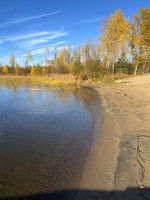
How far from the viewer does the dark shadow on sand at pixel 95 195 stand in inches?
89.6

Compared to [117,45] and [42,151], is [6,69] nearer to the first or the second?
[117,45]

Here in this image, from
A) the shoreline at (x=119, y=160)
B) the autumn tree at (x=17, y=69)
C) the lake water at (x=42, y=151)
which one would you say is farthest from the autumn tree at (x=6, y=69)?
the shoreline at (x=119, y=160)

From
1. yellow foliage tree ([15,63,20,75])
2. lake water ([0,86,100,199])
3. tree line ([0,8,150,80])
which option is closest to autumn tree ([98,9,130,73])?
tree line ([0,8,150,80])

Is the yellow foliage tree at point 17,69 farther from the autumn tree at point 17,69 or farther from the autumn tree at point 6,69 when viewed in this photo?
the autumn tree at point 6,69

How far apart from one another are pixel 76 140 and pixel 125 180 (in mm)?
2025

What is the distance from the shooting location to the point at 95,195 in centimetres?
239

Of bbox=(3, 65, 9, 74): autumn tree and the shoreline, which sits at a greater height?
bbox=(3, 65, 9, 74): autumn tree

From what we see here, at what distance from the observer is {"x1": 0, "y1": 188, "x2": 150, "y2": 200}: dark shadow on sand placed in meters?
2.28

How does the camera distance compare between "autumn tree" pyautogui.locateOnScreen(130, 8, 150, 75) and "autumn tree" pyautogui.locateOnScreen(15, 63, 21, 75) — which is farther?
"autumn tree" pyautogui.locateOnScreen(15, 63, 21, 75)

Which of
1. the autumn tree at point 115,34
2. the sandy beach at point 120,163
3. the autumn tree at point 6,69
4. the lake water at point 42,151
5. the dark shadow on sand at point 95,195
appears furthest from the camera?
the autumn tree at point 6,69

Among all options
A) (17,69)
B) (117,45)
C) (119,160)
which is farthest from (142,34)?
(17,69)

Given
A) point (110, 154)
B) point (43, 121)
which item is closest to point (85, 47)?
point (43, 121)

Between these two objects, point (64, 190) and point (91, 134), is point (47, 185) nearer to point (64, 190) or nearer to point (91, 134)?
point (64, 190)

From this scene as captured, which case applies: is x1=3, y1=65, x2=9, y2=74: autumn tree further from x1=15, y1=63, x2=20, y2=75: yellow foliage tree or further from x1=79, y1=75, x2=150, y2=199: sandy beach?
x1=79, y1=75, x2=150, y2=199: sandy beach
